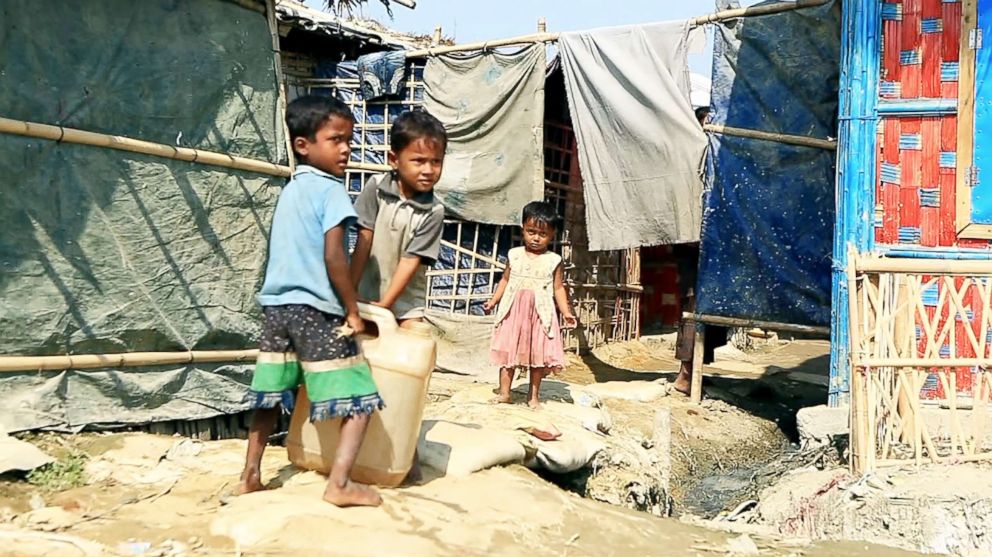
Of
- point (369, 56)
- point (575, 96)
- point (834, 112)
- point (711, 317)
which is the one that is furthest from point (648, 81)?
point (369, 56)

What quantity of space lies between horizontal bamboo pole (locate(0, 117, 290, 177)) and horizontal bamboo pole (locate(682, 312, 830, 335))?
3621 millimetres

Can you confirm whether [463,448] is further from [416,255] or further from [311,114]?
[311,114]

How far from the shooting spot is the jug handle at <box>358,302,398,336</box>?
317cm

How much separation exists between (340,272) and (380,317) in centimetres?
29

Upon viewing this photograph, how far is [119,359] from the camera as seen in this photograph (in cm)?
432

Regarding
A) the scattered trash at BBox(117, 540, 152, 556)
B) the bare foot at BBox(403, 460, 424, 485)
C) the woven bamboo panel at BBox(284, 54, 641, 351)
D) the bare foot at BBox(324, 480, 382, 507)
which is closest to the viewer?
the scattered trash at BBox(117, 540, 152, 556)

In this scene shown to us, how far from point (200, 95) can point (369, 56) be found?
4.42 meters

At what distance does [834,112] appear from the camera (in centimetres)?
668

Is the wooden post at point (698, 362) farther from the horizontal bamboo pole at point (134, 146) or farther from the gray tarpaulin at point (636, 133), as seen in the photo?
the horizontal bamboo pole at point (134, 146)

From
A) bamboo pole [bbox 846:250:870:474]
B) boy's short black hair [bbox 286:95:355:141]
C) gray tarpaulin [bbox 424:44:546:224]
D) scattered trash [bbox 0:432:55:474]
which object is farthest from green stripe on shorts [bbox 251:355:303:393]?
gray tarpaulin [bbox 424:44:546:224]

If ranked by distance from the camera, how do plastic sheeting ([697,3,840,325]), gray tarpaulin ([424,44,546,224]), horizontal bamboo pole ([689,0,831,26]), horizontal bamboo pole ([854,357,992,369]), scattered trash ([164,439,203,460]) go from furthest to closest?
gray tarpaulin ([424,44,546,224]) < plastic sheeting ([697,3,840,325]) < horizontal bamboo pole ([689,0,831,26]) < horizontal bamboo pole ([854,357,992,369]) < scattered trash ([164,439,203,460])

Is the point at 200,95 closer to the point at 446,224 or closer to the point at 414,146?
the point at 414,146

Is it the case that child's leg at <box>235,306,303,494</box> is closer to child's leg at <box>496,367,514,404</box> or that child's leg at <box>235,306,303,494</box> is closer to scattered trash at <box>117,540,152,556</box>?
scattered trash at <box>117,540,152,556</box>

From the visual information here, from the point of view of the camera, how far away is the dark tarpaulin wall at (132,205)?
4.01m
